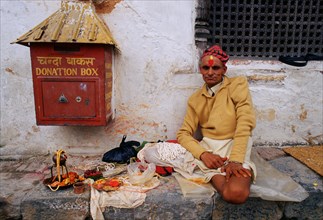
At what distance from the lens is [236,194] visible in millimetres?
2201

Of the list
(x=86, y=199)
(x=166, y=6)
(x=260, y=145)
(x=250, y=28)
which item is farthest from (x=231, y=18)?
(x=86, y=199)

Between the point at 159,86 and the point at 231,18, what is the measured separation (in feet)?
4.10

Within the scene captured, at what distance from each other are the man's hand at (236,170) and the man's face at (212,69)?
2.74 ft

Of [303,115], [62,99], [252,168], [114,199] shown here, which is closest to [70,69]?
[62,99]

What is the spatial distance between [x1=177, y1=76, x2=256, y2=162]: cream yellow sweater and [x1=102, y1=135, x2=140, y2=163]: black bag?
615 millimetres

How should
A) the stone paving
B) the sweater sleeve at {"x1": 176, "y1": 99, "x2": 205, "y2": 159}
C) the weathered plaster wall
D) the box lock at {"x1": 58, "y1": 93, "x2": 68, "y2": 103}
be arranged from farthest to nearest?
the weathered plaster wall → the box lock at {"x1": 58, "y1": 93, "x2": 68, "y2": 103} → the sweater sleeve at {"x1": 176, "y1": 99, "x2": 205, "y2": 159} → the stone paving

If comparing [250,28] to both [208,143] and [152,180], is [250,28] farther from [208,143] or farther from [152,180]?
[152,180]

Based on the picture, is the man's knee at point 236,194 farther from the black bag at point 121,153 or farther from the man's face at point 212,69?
the black bag at point 121,153

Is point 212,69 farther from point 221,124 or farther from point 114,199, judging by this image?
point 114,199

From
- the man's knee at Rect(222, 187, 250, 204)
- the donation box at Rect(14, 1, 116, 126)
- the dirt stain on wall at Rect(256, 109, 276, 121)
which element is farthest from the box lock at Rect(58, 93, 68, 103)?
the dirt stain on wall at Rect(256, 109, 276, 121)

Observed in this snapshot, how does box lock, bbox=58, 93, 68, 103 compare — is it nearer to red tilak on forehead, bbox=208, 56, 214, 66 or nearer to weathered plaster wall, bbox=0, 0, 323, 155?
weathered plaster wall, bbox=0, 0, 323, 155

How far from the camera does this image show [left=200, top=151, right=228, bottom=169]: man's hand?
252 centimetres

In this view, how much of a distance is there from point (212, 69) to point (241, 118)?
542 mm

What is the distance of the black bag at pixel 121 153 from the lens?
10.00 feet
